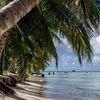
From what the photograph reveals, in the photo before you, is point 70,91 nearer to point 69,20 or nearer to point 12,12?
point 69,20

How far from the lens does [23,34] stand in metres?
16.1

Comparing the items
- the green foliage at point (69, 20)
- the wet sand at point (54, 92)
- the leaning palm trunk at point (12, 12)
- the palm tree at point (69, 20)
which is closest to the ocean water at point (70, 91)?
the wet sand at point (54, 92)

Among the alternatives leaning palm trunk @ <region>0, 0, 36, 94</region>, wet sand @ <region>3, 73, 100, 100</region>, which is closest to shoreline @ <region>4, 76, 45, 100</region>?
wet sand @ <region>3, 73, 100, 100</region>

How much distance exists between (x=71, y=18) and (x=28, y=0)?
11.0 ft

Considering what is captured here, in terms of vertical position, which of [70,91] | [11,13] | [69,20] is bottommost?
[70,91]

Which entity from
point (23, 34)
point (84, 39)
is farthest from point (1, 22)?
point (23, 34)

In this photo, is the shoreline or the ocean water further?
the ocean water

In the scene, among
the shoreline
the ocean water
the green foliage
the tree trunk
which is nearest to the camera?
the tree trunk

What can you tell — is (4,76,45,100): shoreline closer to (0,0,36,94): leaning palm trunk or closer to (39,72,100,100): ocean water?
(39,72,100,100): ocean water

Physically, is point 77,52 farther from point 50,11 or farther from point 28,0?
point 28,0

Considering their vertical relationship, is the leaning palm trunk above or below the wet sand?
above

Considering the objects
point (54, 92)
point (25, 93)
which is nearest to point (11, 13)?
point (25, 93)

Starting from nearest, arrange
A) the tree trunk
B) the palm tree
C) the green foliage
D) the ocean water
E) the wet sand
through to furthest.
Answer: the tree trunk → the palm tree → the green foliage → the wet sand → the ocean water

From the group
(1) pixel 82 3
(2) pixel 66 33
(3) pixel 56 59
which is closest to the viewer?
(1) pixel 82 3
